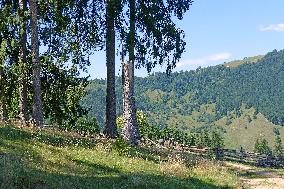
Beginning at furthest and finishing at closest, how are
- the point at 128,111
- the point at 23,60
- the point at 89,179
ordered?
the point at 23,60 < the point at 128,111 < the point at 89,179

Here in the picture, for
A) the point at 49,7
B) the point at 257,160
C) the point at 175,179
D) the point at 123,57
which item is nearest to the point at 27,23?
the point at 49,7

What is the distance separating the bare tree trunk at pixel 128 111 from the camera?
76.7 feet

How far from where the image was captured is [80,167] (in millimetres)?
13477

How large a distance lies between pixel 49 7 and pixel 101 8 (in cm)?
298

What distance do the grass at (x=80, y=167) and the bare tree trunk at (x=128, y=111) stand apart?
434 centimetres

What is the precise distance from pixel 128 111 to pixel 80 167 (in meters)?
10.2

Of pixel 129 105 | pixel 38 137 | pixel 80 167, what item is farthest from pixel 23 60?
pixel 80 167

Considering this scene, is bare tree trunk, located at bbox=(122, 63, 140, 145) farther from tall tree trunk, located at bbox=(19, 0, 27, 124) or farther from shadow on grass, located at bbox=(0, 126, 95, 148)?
tall tree trunk, located at bbox=(19, 0, 27, 124)

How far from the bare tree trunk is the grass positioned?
14.2ft

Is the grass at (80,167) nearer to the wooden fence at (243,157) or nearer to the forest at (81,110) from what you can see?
the forest at (81,110)

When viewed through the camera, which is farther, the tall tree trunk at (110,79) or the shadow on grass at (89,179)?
the tall tree trunk at (110,79)

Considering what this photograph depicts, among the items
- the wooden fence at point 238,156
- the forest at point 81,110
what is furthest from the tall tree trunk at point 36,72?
the wooden fence at point 238,156

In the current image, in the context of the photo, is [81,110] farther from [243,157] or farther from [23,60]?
[243,157]

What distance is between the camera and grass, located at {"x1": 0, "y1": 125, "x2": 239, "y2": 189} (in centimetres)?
1080
